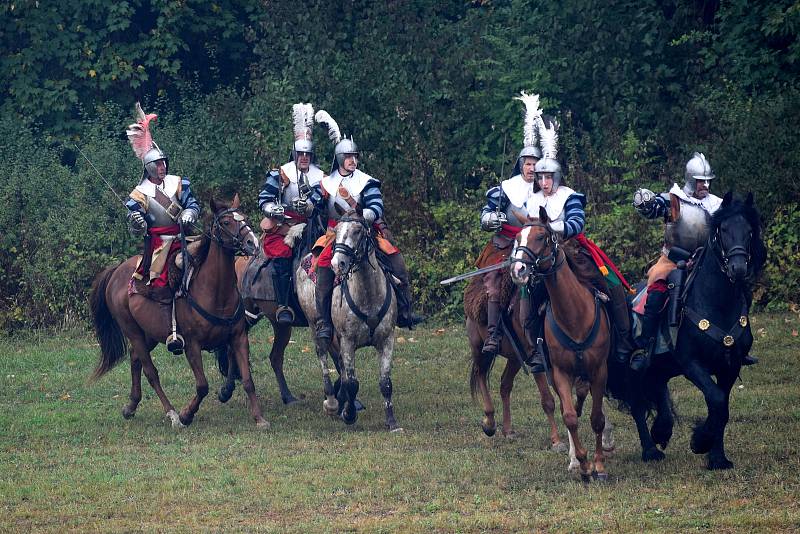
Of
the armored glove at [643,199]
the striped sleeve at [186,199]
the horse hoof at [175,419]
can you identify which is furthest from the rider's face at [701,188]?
the horse hoof at [175,419]

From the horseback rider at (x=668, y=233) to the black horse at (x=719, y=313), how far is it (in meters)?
0.29

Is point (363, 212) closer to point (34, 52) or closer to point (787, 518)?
point (787, 518)

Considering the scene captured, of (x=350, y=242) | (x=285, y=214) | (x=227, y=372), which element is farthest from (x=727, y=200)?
(x=227, y=372)

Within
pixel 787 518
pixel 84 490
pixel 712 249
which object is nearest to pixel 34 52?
pixel 84 490

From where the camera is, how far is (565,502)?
11555 millimetres

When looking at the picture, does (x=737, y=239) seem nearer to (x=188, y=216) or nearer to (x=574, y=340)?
(x=574, y=340)

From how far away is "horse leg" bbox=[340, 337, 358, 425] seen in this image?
1541cm

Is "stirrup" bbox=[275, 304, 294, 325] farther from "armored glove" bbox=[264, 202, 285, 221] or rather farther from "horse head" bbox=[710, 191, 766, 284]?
"horse head" bbox=[710, 191, 766, 284]

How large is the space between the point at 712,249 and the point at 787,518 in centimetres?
274

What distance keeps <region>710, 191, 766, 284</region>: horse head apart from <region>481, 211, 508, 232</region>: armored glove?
2.53 meters

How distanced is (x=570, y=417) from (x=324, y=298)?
425 cm

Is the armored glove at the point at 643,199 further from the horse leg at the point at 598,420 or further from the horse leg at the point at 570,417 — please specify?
the horse leg at the point at 570,417

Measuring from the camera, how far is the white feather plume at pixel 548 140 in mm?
14227

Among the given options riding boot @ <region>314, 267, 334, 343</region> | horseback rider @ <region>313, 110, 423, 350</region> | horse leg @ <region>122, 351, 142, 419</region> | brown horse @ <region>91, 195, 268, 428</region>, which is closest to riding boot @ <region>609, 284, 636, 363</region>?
horseback rider @ <region>313, 110, 423, 350</region>
